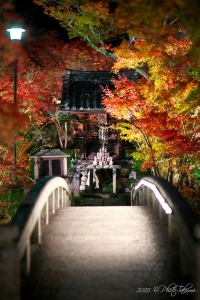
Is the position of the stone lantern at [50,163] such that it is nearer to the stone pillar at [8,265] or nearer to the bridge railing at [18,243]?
the bridge railing at [18,243]

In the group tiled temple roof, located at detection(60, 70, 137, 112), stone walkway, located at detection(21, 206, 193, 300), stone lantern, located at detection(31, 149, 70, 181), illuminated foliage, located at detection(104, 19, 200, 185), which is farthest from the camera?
tiled temple roof, located at detection(60, 70, 137, 112)

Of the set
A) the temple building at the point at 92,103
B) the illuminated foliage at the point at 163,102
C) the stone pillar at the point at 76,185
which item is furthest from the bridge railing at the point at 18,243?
the temple building at the point at 92,103

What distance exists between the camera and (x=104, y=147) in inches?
828

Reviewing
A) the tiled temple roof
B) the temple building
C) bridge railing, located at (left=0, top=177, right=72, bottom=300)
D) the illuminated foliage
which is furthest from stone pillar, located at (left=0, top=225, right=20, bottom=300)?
the temple building

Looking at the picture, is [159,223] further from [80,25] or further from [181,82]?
[80,25]

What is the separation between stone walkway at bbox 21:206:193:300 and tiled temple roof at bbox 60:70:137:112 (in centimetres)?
1180

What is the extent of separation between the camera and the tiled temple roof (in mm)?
19391

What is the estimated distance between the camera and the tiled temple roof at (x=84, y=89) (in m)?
19.4

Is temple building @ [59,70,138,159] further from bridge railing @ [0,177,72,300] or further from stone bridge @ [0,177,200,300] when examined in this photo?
bridge railing @ [0,177,72,300]

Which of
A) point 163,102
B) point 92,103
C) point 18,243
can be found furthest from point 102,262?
point 92,103

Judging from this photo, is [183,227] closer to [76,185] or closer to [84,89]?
[76,185]

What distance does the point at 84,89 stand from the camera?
2127cm

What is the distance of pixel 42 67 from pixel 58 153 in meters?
8.62

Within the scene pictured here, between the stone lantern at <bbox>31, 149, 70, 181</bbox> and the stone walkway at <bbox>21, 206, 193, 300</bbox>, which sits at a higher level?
the stone lantern at <bbox>31, 149, 70, 181</bbox>
